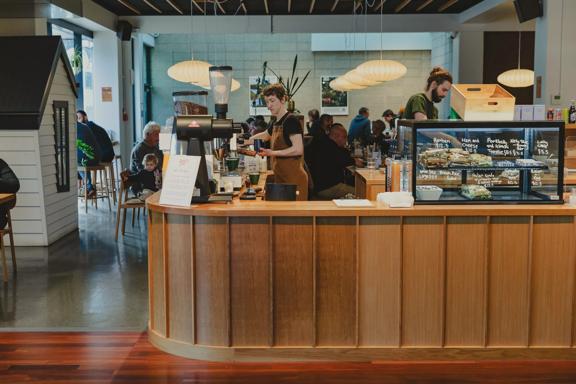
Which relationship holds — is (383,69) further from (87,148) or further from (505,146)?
(505,146)

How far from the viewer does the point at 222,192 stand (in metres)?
4.57

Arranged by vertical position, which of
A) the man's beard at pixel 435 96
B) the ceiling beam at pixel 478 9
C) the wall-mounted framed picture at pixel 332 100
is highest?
the ceiling beam at pixel 478 9

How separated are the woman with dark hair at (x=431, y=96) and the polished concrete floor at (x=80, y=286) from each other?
2537mm

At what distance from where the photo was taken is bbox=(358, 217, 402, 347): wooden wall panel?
395 centimetres

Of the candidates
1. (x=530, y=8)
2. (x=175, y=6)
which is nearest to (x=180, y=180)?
(x=530, y=8)

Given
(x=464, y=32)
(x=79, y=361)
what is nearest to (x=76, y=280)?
(x=79, y=361)

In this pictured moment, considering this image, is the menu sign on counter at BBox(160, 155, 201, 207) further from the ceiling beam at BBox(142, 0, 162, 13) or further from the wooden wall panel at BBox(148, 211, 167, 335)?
the ceiling beam at BBox(142, 0, 162, 13)

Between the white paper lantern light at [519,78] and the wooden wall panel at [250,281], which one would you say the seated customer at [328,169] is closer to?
the wooden wall panel at [250,281]

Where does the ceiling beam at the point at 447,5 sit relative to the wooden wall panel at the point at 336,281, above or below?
above

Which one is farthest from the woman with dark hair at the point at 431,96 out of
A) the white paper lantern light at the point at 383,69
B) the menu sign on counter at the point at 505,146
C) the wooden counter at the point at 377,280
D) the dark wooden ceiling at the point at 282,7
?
the dark wooden ceiling at the point at 282,7

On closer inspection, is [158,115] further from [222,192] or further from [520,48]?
[222,192]

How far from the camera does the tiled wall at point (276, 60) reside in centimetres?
1753

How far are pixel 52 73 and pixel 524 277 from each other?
5.69 metres

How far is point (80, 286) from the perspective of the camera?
602 cm
